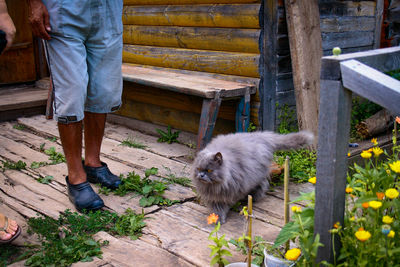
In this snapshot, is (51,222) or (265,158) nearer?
(51,222)

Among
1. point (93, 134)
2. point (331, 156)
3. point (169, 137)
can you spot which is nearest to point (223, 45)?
point (169, 137)

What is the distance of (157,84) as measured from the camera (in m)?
4.13

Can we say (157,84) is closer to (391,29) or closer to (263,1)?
(263,1)

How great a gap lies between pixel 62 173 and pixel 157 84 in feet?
4.11

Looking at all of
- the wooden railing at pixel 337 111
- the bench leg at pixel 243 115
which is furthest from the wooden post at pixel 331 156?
the bench leg at pixel 243 115

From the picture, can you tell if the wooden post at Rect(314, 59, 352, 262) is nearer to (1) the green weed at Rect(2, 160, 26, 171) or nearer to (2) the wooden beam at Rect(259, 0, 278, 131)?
(2) the wooden beam at Rect(259, 0, 278, 131)

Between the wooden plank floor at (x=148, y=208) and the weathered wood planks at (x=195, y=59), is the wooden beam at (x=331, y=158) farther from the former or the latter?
the weathered wood planks at (x=195, y=59)

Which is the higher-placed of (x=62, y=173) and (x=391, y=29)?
(x=391, y=29)

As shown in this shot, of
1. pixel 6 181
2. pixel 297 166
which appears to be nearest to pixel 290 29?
pixel 297 166

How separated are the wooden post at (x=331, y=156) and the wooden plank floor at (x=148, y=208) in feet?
2.47

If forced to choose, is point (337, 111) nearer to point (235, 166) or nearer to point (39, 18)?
point (235, 166)

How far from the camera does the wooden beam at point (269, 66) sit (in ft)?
12.3

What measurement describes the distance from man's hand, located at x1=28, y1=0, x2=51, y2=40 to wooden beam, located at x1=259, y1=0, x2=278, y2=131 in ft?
6.41

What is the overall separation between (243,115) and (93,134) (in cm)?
147
